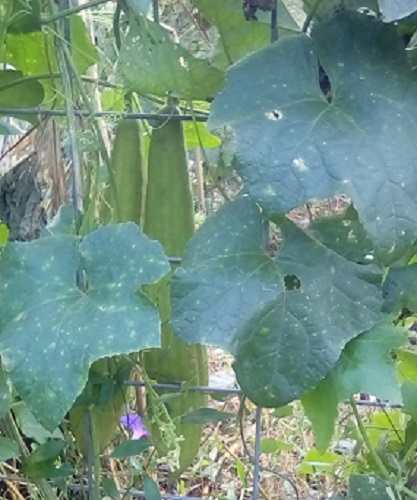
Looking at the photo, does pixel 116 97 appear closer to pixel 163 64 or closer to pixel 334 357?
pixel 163 64

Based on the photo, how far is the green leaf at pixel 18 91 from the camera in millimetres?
993

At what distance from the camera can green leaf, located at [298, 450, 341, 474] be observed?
4.29ft

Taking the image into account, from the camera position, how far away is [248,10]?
2.66 feet

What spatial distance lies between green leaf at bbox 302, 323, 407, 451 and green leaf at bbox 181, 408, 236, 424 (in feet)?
0.50

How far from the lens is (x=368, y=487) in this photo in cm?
96

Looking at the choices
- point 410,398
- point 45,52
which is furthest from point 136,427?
point 45,52

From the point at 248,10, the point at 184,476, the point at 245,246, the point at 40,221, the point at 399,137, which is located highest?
the point at 248,10

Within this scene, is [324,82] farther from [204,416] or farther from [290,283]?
[204,416]

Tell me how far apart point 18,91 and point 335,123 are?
1.55ft

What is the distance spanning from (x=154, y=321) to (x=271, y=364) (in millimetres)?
125

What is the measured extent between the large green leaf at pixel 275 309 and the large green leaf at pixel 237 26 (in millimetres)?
237

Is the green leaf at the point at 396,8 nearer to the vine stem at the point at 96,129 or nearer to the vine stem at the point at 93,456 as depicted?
the vine stem at the point at 96,129

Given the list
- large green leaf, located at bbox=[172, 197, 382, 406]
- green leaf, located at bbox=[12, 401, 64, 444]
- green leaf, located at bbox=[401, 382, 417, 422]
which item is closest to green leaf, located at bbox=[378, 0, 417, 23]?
large green leaf, located at bbox=[172, 197, 382, 406]

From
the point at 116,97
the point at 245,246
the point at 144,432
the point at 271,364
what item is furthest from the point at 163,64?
the point at 144,432
